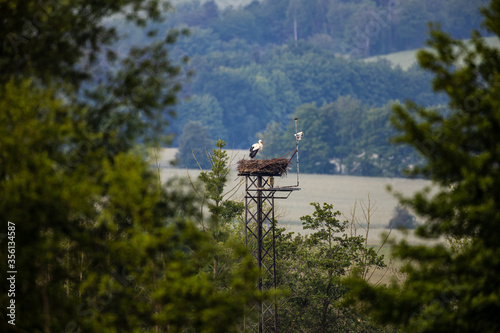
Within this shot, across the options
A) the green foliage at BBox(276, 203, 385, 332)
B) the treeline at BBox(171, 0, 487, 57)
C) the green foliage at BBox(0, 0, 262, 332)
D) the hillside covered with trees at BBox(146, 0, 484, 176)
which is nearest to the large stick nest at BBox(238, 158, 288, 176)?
the green foliage at BBox(276, 203, 385, 332)

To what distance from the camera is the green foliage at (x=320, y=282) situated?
25031 millimetres

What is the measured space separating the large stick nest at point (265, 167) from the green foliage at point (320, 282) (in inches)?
116

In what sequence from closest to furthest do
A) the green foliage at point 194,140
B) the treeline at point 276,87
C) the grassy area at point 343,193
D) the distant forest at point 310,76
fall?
the grassy area at point 343,193 < the green foliage at point 194,140 < the distant forest at point 310,76 < the treeline at point 276,87

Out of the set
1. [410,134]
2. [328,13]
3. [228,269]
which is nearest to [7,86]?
[410,134]

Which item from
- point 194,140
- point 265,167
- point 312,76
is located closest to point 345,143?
point 194,140

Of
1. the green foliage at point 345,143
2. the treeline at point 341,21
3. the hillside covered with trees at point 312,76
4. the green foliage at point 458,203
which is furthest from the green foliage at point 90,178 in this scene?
the treeline at point 341,21

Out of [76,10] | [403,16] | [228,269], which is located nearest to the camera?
[76,10]

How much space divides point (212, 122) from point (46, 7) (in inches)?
3639

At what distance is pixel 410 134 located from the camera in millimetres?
10688

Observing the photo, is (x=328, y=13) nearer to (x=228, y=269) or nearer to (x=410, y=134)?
(x=228, y=269)

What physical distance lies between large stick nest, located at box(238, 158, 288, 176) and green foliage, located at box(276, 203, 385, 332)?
116 inches

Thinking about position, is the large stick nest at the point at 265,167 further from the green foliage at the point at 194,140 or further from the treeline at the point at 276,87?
the treeline at the point at 276,87

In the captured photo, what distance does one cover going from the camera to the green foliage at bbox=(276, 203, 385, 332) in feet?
82.1

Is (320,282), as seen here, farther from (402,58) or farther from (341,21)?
(341,21)
